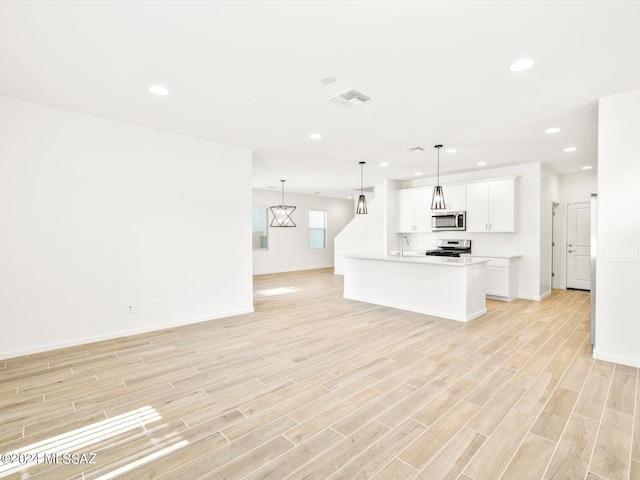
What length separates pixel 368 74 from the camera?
275cm

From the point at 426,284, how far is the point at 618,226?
8.17ft

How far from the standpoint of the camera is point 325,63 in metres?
2.58

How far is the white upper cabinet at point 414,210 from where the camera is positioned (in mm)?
7512

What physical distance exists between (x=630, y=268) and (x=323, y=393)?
3.22m

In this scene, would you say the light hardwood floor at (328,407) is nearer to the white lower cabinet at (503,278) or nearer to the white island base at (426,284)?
the white island base at (426,284)

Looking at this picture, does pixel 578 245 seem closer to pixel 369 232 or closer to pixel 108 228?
pixel 369 232

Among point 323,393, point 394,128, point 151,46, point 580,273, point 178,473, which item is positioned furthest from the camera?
point 580,273

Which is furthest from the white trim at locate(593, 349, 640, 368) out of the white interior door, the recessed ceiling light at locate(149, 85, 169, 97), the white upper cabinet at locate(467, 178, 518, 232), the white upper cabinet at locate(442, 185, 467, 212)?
the recessed ceiling light at locate(149, 85, 169, 97)

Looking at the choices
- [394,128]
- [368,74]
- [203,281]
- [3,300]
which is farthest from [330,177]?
[3,300]

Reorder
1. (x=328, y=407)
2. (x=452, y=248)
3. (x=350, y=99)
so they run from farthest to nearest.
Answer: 1. (x=452, y=248)
2. (x=350, y=99)
3. (x=328, y=407)

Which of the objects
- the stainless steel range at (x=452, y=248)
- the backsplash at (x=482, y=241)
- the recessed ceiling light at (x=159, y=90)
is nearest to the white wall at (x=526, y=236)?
the backsplash at (x=482, y=241)

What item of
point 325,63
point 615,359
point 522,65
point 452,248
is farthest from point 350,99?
point 452,248

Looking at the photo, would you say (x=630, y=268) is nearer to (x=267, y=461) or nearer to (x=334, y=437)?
(x=334, y=437)

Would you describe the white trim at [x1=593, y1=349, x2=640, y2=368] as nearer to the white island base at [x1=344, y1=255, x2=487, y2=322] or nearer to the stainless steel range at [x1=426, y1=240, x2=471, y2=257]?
the white island base at [x1=344, y1=255, x2=487, y2=322]
